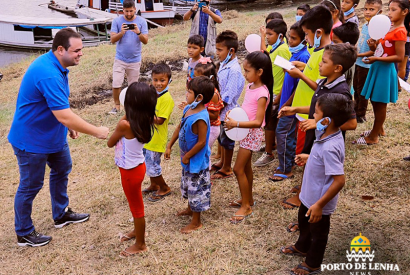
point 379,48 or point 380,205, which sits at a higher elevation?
point 379,48

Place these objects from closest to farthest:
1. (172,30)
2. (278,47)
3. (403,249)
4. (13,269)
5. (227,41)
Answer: (403,249)
(13,269)
(227,41)
(278,47)
(172,30)

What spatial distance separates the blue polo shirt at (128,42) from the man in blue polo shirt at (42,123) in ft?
10.3

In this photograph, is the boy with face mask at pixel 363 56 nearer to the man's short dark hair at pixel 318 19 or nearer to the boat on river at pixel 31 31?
the man's short dark hair at pixel 318 19

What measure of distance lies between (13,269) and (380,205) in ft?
11.1

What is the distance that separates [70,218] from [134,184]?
1240 millimetres

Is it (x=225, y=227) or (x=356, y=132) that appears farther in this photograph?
(x=356, y=132)

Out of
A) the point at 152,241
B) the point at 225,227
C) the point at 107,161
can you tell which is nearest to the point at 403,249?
the point at 225,227

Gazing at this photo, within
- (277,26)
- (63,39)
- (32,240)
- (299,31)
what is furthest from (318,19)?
(32,240)

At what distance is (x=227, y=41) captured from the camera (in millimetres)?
4188

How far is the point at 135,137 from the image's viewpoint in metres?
3.04

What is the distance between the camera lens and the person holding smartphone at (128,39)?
6.42 metres

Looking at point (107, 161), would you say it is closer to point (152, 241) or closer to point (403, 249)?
point (152, 241)

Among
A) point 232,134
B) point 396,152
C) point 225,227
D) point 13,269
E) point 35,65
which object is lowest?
point 13,269

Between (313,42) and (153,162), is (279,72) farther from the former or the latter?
(153,162)
